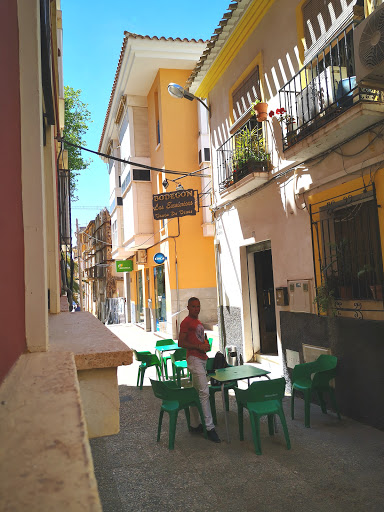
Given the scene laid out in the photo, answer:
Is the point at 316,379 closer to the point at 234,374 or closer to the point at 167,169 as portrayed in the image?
the point at 234,374

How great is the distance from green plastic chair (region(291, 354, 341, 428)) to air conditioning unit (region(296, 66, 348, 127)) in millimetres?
3902

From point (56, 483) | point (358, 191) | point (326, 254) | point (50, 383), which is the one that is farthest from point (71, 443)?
point (326, 254)

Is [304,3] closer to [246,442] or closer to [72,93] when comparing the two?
[246,442]

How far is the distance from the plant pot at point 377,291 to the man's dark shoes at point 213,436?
293 cm

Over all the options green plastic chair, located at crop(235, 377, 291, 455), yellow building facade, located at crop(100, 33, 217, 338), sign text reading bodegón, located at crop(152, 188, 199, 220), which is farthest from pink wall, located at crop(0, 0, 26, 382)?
yellow building facade, located at crop(100, 33, 217, 338)

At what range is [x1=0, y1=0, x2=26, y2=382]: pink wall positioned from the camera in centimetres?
135

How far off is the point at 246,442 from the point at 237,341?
16.0 feet

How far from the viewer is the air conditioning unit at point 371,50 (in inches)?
189

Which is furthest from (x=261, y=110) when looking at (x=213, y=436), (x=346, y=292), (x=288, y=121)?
(x=213, y=436)

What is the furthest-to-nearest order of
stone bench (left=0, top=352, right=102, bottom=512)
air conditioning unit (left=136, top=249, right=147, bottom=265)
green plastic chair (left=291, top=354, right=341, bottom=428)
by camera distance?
air conditioning unit (left=136, top=249, right=147, bottom=265) < green plastic chair (left=291, top=354, right=341, bottom=428) < stone bench (left=0, top=352, right=102, bottom=512)

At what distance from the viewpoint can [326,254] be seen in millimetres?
7145

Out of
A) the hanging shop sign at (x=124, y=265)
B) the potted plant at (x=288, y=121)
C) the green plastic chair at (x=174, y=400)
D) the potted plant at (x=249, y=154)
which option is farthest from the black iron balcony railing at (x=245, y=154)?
the hanging shop sign at (x=124, y=265)

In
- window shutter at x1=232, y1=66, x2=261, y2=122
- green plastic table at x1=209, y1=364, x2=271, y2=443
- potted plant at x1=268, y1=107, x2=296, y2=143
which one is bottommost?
green plastic table at x1=209, y1=364, x2=271, y2=443

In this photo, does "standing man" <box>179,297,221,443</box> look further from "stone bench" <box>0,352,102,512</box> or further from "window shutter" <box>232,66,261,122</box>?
"window shutter" <box>232,66,261,122</box>
